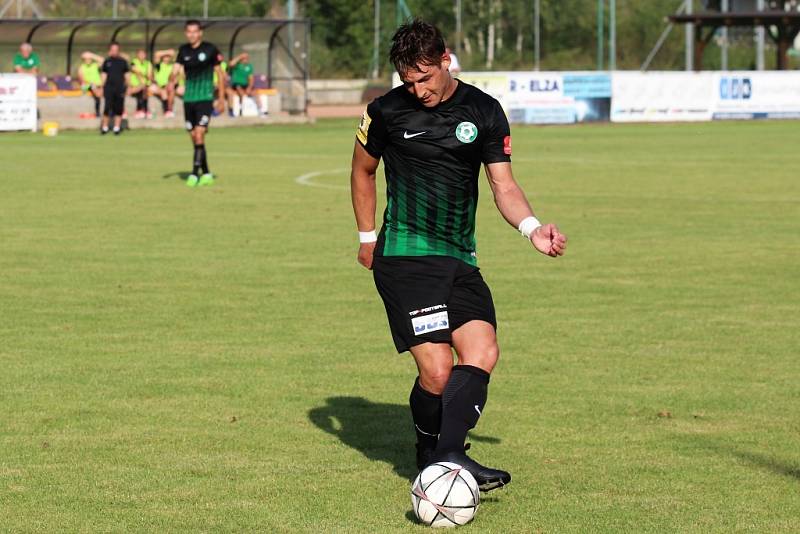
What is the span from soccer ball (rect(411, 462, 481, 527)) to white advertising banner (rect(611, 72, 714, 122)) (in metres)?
41.5

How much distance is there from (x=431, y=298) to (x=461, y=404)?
0.47 m

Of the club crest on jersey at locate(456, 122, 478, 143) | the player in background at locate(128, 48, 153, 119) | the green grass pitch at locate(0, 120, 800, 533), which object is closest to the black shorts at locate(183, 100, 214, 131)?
the green grass pitch at locate(0, 120, 800, 533)

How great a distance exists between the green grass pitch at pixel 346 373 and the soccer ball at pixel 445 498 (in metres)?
0.08

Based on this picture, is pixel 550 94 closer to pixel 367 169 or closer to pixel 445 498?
pixel 367 169

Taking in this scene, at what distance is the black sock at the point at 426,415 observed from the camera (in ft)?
22.0

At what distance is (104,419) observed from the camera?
316 inches

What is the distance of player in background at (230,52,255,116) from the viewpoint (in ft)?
150

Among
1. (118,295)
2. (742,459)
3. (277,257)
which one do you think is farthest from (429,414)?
(277,257)

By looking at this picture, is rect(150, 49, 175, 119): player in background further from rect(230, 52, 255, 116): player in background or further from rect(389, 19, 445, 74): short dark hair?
rect(389, 19, 445, 74): short dark hair

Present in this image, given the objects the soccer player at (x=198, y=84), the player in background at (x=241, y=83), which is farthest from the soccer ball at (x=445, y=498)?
the player in background at (x=241, y=83)

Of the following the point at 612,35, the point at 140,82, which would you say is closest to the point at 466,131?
the point at 140,82

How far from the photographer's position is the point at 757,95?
155 ft

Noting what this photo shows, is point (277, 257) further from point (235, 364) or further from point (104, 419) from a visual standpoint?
point (104, 419)

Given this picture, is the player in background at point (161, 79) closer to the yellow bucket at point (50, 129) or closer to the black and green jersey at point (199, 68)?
the yellow bucket at point (50, 129)
